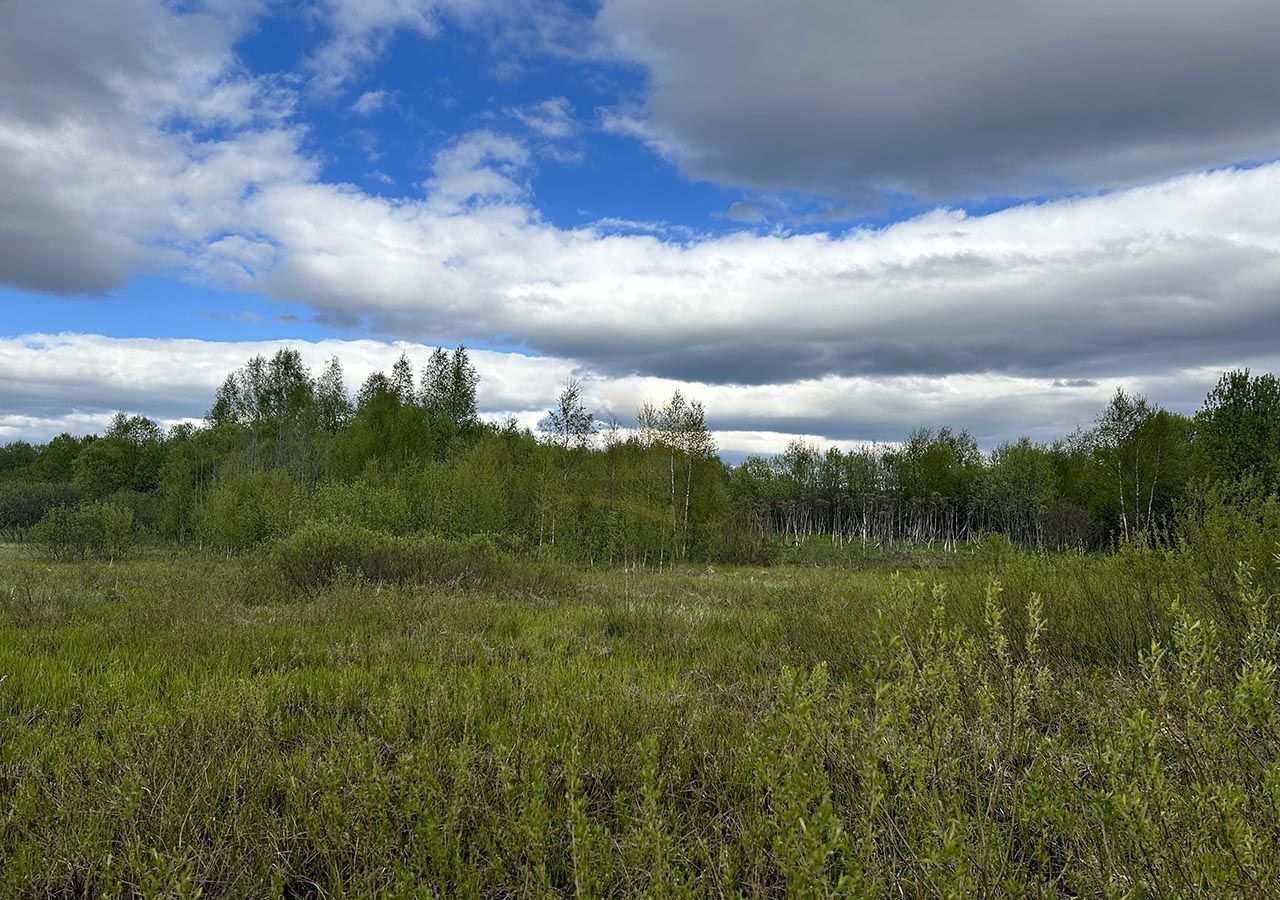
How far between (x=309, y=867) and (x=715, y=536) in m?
32.4

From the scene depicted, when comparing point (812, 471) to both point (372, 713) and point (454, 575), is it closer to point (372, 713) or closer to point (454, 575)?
point (454, 575)

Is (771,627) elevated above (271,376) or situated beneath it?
situated beneath

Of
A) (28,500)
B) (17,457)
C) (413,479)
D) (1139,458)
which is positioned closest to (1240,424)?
(1139,458)

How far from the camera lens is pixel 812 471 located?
214ft

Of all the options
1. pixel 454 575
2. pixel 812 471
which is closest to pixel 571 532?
pixel 454 575

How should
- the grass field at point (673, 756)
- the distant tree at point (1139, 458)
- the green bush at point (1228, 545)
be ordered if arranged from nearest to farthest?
the grass field at point (673, 756)
the green bush at point (1228, 545)
the distant tree at point (1139, 458)

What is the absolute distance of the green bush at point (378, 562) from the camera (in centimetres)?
1473

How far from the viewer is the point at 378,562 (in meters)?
15.4

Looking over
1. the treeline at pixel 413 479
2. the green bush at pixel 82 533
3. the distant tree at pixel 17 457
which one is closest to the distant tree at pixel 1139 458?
the treeline at pixel 413 479

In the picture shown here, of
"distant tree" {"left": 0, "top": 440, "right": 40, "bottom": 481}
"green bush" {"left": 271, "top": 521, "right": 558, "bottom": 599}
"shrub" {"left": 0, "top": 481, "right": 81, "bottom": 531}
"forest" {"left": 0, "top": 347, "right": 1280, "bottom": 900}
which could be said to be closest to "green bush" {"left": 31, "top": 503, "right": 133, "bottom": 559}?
"forest" {"left": 0, "top": 347, "right": 1280, "bottom": 900}

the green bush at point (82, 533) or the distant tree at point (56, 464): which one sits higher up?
the distant tree at point (56, 464)

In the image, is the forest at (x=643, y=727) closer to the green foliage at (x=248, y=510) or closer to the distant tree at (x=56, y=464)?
the green foliage at (x=248, y=510)

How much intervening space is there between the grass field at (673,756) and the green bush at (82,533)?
21.0 m

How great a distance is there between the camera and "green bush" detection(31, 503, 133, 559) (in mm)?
25734
